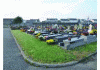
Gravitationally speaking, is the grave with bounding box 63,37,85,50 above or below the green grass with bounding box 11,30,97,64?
above

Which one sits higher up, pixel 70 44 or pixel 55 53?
pixel 70 44

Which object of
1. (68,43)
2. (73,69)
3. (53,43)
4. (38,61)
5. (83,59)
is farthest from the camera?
(53,43)

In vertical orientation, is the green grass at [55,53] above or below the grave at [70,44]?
below

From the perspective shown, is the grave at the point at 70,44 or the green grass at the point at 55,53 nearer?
the green grass at the point at 55,53

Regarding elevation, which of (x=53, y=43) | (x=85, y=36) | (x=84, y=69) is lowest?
(x=84, y=69)

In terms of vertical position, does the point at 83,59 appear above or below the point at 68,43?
below

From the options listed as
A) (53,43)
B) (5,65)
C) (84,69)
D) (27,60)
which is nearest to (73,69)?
(84,69)

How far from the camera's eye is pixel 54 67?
4.11 metres

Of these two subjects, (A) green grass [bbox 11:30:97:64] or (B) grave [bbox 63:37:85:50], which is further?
(B) grave [bbox 63:37:85:50]

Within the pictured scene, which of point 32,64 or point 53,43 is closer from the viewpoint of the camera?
point 32,64

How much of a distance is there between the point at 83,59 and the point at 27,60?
3.13 metres

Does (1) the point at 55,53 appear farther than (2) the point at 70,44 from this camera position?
No

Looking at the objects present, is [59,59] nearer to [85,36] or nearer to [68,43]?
[68,43]

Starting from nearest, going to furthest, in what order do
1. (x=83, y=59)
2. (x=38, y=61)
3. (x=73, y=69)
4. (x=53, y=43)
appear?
(x=73, y=69) < (x=38, y=61) < (x=83, y=59) < (x=53, y=43)
